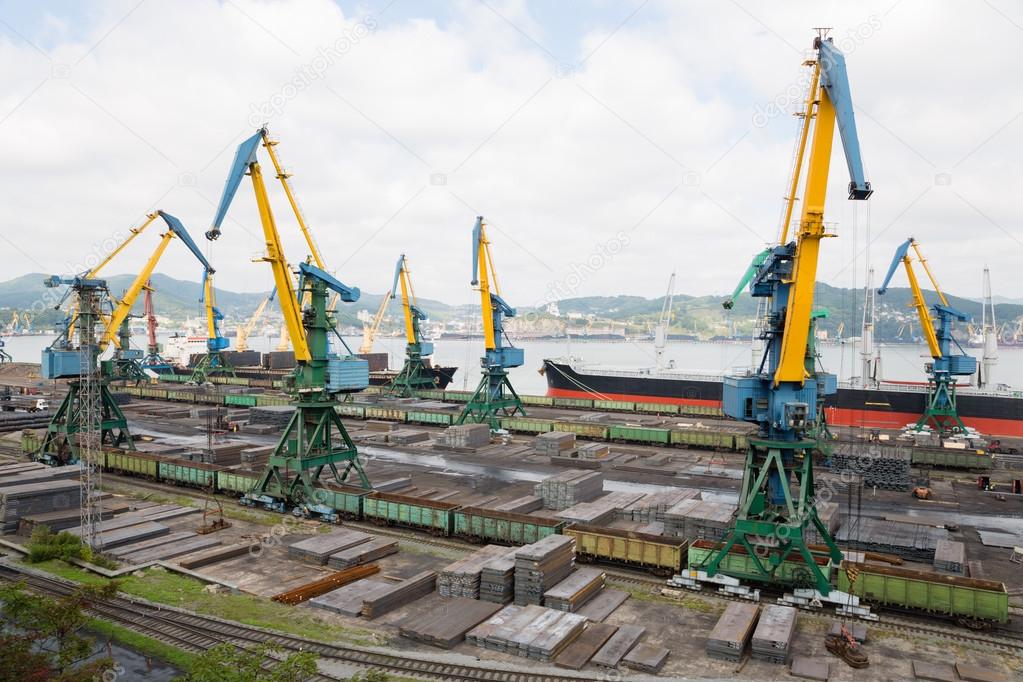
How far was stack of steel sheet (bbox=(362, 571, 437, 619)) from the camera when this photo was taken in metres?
18.9

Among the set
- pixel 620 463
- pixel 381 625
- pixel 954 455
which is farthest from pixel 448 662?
pixel 954 455

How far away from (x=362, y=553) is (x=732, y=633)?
1292 cm

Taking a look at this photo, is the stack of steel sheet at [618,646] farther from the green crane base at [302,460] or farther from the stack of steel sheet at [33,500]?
the stack of steel sheet at [33,500]

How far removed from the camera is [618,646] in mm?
16859

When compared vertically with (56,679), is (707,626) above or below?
below

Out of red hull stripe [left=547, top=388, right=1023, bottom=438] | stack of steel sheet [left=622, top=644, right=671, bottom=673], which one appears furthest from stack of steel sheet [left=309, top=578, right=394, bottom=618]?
red hull stripe [left=547, top=388, right=1023, bottom=438]

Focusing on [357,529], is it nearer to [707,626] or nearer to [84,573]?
[84,573]

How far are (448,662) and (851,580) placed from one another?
1272 cm

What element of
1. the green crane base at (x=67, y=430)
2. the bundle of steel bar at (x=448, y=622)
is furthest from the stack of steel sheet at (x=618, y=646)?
the green crane base at (x=67, y=430)

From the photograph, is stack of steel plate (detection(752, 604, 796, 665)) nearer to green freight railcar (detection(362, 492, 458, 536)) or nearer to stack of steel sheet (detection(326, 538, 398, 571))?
green freight railcar (detection(362, 492, 458, 536))

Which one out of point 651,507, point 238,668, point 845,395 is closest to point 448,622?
point 238,668

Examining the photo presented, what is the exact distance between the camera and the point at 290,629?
58.7 ft

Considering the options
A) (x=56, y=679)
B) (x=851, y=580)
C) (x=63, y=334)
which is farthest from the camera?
(x=63, y=334)

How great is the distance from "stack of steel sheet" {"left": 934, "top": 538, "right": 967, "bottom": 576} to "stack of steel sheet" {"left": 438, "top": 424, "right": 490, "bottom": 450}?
98.6 ft
